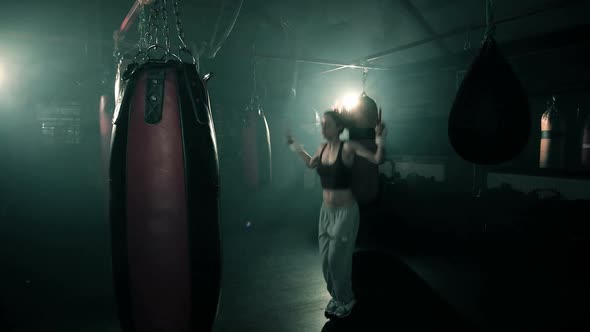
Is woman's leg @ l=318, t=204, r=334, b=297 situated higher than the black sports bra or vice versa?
the black sports bra

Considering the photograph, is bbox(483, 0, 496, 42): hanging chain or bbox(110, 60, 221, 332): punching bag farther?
bbox(483, 0, 496, 42): hanging chain

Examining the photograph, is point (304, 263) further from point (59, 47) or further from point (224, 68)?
point (59, 47)

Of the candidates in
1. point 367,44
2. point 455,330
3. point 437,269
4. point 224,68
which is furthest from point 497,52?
point 367,44

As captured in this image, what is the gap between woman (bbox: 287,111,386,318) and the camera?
2.89 meters

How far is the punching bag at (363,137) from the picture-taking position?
134 inches

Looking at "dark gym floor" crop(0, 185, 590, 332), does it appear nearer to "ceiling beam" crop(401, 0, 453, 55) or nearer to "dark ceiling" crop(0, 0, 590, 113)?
"dark ceiling" crop(0, 0, 590, 113)

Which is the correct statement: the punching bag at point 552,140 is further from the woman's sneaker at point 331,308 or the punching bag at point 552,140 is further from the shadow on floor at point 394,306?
the woman's sneaker at point 331,308

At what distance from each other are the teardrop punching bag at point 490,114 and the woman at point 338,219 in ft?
2.46

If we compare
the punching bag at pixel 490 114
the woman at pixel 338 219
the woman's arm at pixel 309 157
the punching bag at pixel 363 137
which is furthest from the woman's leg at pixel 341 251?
the punching bag at pixel 490 114

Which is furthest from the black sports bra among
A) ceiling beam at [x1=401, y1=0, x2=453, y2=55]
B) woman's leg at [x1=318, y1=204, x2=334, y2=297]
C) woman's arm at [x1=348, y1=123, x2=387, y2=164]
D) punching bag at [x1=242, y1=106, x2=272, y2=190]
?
ceiling beam at [x1=401, y1=0, x2=453, y2=55]

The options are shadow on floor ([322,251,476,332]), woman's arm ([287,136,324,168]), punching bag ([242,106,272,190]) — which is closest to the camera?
shadow on floor ([322,251,476,332])

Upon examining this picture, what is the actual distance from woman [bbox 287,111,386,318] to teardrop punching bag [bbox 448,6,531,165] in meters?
0.75

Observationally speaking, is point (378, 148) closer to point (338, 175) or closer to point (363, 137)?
point (338, 175)

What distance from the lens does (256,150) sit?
346 cm
